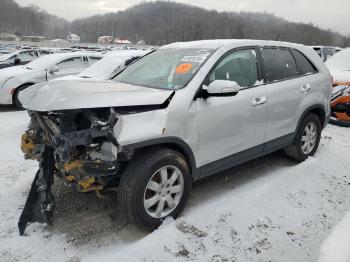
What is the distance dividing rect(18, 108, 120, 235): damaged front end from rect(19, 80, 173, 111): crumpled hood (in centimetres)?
14

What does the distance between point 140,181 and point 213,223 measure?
93cm

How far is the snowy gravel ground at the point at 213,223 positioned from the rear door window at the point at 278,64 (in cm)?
130

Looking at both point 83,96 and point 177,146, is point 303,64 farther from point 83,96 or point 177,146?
point 83,96

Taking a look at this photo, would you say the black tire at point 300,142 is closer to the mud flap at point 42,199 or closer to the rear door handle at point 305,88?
the rear door handle at point 305,88

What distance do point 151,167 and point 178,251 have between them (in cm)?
76

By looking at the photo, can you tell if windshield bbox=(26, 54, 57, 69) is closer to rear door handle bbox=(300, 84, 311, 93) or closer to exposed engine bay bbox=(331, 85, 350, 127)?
rear door handle bbox=(300, 84, 311, 93)

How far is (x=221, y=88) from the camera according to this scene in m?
3.25

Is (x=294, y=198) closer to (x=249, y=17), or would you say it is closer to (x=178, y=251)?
(x=178, y=251)

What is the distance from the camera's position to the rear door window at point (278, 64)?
4.16 meters

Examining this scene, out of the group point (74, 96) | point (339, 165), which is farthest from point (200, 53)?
point (339, 165)

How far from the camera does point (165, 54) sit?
4215mm

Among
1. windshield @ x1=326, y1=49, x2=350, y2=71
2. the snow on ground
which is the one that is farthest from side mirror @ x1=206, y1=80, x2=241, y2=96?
windshield @ x1=326, y1=49, x2=350, y2=71

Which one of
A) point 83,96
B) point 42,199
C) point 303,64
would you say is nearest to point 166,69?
point 83,96

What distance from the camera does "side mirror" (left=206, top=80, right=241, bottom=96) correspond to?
128 inches
